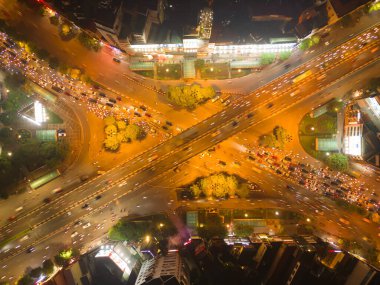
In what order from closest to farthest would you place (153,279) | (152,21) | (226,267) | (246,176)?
(153,279) < (226,267) < (152,21) < (246,176)

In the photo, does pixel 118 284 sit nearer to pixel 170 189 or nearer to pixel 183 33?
pixel 170 189

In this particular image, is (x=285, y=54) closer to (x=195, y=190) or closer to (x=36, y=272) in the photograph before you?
(x=195, y=190)

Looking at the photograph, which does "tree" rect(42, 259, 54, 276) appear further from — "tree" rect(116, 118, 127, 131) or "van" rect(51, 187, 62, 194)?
"tree" rect(116, 118, 127, 131)

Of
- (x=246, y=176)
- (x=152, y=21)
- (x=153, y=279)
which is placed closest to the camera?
(x=153, y=279)

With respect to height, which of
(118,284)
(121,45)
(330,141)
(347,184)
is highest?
(121,45)

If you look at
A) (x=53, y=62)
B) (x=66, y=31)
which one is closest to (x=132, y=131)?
(x=53, y=62)

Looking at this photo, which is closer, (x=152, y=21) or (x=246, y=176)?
(x=152, y=21)

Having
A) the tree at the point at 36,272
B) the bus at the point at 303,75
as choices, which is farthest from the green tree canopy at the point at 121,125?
the bus at the point at 303,75

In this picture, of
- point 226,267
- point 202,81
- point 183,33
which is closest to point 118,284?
point 226,267
